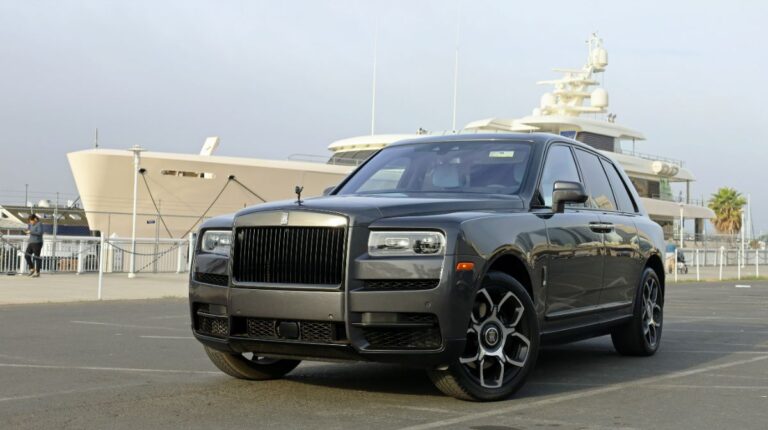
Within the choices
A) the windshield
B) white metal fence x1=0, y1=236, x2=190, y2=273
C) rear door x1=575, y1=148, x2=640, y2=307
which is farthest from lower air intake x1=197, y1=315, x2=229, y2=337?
white metal fence x1=0, y1=236, x2=190, y2=273

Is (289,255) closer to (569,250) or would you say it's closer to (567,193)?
(567,193)

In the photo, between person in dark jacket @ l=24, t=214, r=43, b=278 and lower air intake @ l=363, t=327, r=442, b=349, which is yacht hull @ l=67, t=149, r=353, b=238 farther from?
lower air intake @ l=363, t=327, r=442, b=349

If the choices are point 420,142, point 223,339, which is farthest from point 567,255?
point 223,339

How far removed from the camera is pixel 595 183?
8.33 meters

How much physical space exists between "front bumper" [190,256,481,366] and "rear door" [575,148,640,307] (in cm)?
238

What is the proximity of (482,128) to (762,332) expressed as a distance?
31917 millimetres

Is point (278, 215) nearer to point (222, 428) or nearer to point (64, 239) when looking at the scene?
point (222, 428)

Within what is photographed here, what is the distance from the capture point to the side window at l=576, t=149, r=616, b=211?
8.13m

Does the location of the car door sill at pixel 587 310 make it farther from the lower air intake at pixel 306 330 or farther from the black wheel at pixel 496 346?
the lower air intake at pixel 306 330

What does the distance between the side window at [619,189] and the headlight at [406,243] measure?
3.40m

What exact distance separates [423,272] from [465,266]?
0.88ft

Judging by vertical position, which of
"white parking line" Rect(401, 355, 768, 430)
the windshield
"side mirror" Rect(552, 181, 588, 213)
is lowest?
"white parking line" Rect(401, 355, 768, 430)

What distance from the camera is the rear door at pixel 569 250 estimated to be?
6.92 metres

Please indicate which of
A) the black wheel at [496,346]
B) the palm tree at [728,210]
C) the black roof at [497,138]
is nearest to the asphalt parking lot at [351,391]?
the black wheel at [496,346]
